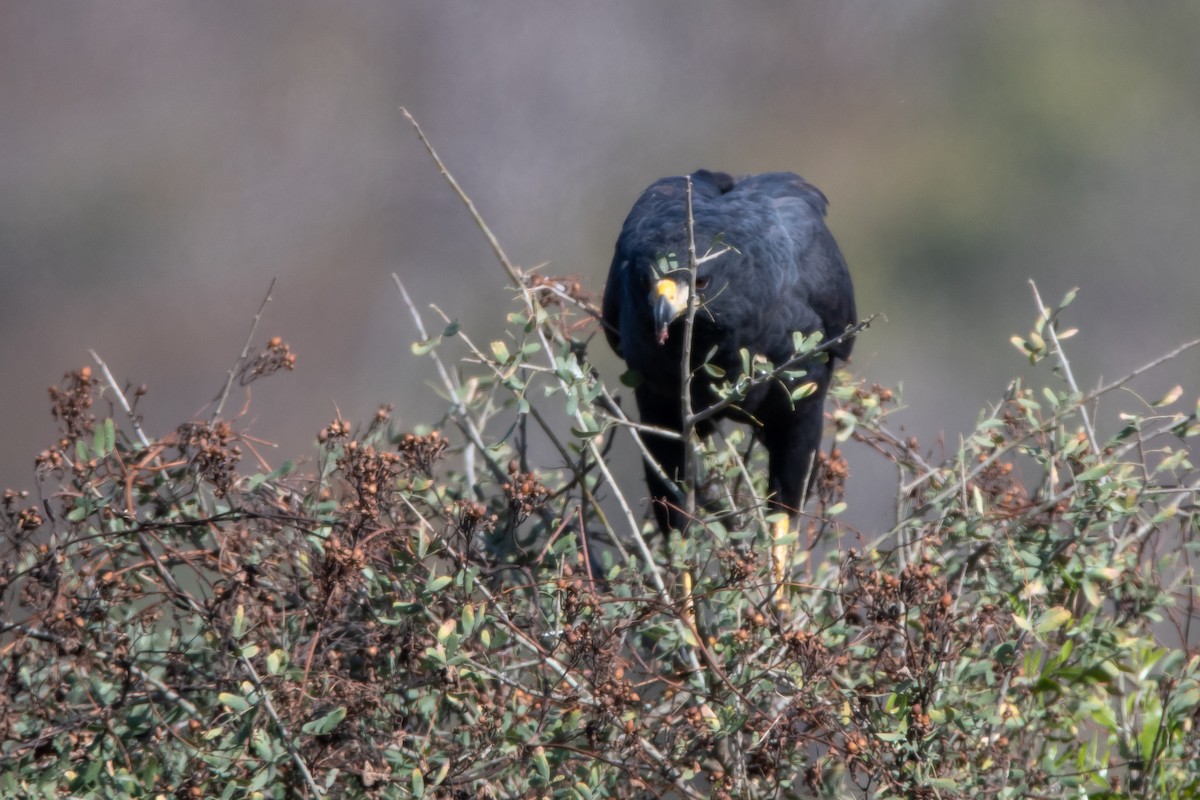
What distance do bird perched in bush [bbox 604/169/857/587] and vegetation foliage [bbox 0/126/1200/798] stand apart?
0.73 metres

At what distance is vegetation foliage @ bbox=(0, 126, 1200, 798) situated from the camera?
2406 millimetres

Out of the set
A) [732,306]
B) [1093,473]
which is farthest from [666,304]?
[1093,473]

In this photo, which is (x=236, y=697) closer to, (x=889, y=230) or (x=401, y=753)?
(x=401, y=753)

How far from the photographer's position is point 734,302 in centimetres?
374

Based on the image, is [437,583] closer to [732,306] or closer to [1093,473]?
[1093,473]

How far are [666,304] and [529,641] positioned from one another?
4.02 ft

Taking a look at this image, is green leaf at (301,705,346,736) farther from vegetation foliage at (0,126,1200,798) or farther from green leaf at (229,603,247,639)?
green leaf at (229,603,247,639)

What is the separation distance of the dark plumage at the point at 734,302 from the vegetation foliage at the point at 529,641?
0.74 metres

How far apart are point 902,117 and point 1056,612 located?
1274cm

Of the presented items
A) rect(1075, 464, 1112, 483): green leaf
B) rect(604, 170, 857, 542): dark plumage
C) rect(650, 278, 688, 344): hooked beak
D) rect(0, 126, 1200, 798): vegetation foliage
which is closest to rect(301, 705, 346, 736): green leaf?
rect(0, 126, 1200, 798): vegetation foliage

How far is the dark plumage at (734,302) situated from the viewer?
3713mm

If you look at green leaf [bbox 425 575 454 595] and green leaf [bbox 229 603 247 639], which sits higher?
green leaf [bbox 425 575 454 595]

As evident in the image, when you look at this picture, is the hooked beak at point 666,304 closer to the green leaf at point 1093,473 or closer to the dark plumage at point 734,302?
the dark plumage at point 734,302

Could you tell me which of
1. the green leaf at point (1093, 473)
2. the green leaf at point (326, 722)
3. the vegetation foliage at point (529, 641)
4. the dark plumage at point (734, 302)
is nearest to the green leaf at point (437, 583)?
the vegetation foliage at point (529, 641)
